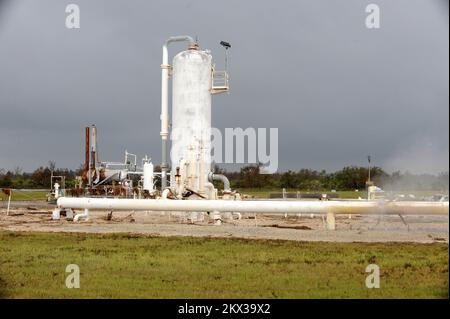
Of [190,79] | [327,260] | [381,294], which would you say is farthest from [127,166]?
[381,294]

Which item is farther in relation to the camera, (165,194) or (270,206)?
Answer: (165,194)

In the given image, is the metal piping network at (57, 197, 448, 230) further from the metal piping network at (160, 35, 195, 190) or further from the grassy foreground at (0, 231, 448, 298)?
the metal piping network at (160, 35, 195, 190)

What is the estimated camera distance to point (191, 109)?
20.3 meters

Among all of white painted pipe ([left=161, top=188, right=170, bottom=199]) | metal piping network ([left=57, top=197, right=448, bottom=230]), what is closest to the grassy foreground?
metal piping network ([left=57, top=197, right=448, bottom=230])

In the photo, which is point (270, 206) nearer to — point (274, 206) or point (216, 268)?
point (274, 206)

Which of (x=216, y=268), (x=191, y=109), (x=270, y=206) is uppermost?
(x=191, y=109)

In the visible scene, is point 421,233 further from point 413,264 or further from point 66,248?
point 66,248

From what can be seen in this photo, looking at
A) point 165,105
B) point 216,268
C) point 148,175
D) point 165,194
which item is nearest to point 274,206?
point 216,268

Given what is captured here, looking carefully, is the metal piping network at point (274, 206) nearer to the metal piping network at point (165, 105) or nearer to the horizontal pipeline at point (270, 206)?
the horizontal pipeline at point (270, 206)

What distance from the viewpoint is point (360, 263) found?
892cm

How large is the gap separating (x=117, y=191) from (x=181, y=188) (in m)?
12.6

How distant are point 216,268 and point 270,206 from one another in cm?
486

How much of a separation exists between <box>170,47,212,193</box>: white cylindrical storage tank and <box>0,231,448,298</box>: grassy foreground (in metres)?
7.93

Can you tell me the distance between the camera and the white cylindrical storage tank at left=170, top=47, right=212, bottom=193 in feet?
65.8
